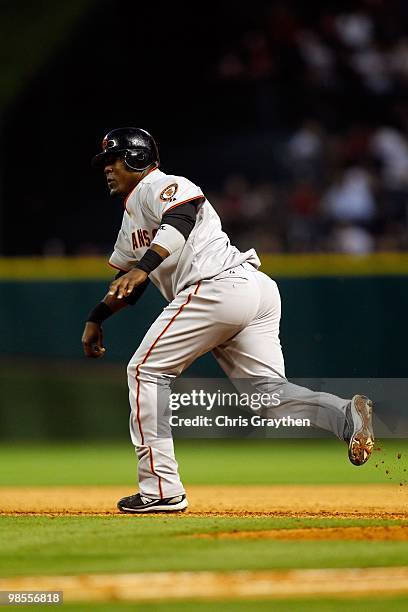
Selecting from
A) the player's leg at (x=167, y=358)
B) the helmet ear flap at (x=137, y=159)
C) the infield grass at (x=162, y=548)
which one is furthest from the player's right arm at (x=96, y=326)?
the infield grass at (x=162, y=548)

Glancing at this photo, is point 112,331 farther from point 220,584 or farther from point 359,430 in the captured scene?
point 220,584

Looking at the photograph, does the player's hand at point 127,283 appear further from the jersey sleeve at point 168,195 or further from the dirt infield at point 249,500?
the dirt infield at point 249,500

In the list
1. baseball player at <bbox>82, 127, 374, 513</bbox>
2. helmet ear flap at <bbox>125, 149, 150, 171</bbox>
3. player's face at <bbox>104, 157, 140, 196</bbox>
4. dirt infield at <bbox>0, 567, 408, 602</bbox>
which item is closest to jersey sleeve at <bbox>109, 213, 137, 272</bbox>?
baseball player at <bbox>82, 127, 374, 513</bbox>

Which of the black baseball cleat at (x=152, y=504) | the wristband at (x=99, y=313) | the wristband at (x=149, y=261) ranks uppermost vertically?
the wristband at (x=149, y=261)

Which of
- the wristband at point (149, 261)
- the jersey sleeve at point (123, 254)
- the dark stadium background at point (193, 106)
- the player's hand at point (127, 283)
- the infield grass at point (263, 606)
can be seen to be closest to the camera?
the infield grass at point (263, 606)

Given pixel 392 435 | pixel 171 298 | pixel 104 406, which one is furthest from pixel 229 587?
pixel 104 406

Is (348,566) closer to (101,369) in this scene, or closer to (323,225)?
(101,369)

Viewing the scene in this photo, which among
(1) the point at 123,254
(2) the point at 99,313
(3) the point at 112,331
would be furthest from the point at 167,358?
(3) the point at 112,331
